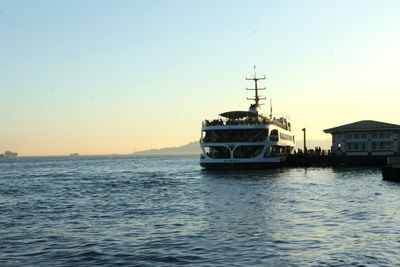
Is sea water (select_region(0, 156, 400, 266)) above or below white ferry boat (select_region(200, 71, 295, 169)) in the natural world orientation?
below

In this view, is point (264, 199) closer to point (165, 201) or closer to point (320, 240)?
point (165, 201)

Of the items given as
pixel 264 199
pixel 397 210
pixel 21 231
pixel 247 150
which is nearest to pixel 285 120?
pixel 247 150

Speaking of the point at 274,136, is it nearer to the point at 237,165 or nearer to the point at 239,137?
the point at 239,137

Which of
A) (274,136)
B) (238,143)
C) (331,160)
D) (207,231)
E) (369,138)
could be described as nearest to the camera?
(207,231)

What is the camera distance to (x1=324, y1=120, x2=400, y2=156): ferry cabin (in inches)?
3494

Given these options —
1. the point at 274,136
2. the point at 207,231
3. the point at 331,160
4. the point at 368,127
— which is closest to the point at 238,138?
the point at 274,136

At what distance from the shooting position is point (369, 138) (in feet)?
293

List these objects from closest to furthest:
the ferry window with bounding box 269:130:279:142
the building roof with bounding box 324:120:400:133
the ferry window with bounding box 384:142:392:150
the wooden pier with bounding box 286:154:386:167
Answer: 1. the ferry window with bounding box 269:130:279:142
2. the wooden pier with bounding box 286:154:386:167
3. the building roof with bounding box 324:120:400:133
4. the ferry window with bounding box 384:142:392:150

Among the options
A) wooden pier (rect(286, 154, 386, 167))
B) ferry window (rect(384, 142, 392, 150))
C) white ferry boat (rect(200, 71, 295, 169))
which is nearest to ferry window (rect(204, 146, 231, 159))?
white ferry boat (rect(200, 71, 295, 169))

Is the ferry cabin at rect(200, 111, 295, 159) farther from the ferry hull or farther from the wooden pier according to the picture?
the wooden pier

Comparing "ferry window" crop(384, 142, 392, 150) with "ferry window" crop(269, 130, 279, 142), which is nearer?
"ferry window" crop(269, 130, 279, 142)

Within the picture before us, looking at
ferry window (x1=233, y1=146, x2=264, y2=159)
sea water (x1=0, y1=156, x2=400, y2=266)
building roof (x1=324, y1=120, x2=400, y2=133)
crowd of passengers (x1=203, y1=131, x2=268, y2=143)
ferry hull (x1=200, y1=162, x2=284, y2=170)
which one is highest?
building roof (x1=324, y1=120, x2=400, y2=133)

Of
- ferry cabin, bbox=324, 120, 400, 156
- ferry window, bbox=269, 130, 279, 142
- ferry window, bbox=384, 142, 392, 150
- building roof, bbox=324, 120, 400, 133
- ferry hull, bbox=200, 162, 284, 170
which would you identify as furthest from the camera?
ferry window, bbox=384, 142, 392, 150

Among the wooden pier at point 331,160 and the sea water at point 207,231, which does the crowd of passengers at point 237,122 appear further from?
the sea water at point 207,231
